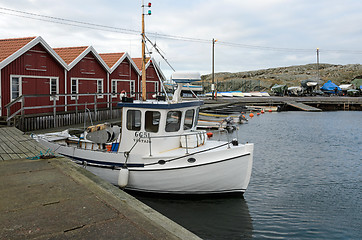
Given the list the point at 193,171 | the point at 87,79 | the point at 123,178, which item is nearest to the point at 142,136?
the point at 123,178

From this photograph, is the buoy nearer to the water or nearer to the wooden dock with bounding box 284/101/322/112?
the water

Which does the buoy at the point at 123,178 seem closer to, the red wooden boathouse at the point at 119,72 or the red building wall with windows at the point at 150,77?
the red wooden boathouse at the point at 119,72

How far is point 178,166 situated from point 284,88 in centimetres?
6459

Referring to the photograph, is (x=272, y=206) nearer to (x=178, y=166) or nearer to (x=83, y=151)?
(x=178, y=166)

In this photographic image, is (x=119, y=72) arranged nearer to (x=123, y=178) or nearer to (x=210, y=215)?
(x=123, y=178)

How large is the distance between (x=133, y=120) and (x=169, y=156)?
5.53ft

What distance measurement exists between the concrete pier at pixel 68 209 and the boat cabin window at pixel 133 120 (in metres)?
2.75

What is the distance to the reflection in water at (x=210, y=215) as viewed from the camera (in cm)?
818

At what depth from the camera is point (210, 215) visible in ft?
29.8

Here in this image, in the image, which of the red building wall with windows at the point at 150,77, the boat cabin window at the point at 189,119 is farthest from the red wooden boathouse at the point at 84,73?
the boat cabin window at the point at 189,119

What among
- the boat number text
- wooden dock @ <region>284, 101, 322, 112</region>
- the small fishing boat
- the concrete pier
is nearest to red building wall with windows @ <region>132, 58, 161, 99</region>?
the small fishing boat

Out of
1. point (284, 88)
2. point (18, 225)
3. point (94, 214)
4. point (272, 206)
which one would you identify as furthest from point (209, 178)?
point (284, 88)

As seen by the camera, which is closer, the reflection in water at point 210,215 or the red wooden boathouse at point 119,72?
the reflection in water at point 210,215

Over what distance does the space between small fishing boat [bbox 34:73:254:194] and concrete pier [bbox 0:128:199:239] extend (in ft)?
8.34
